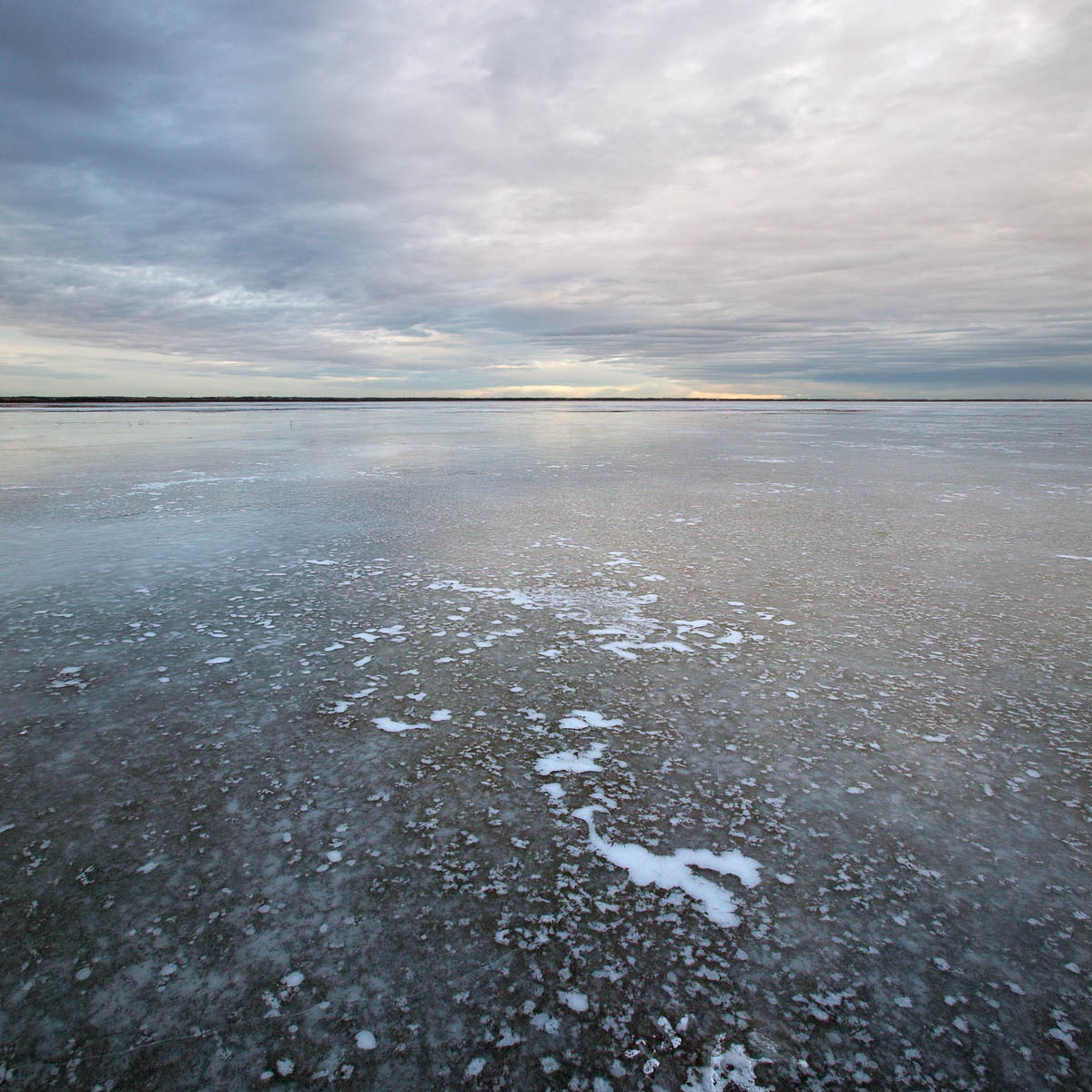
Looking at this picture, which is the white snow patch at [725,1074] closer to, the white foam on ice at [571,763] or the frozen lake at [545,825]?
the frozen lake at [545,825]

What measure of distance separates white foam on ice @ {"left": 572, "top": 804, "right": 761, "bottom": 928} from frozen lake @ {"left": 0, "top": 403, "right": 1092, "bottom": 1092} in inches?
0.5

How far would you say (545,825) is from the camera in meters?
2.15

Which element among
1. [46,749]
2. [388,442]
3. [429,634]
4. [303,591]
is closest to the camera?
[46,749]

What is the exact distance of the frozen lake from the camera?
4.79ft

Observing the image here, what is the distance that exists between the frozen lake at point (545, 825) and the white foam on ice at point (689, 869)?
13mm

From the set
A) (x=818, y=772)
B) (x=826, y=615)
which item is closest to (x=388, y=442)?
(x=826, y=615)

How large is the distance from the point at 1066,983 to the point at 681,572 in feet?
11.9

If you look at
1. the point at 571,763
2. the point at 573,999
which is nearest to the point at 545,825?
the point at 571,763

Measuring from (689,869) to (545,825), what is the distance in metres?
0.47

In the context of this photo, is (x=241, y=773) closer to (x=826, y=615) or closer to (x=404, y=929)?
(x=404, y=929)

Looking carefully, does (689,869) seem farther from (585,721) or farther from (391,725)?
(391,725)

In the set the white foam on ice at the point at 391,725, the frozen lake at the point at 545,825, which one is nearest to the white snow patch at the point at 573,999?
the frozen lake at the point at 545,825

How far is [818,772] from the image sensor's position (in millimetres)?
2434

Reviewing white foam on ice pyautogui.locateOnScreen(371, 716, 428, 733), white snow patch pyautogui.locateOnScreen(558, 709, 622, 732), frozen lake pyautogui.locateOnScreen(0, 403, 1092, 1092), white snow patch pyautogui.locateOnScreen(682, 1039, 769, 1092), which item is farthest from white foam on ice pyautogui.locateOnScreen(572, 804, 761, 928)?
white foam on ice pyautogui.locateOnScreen(371, 716, 428, 733)
